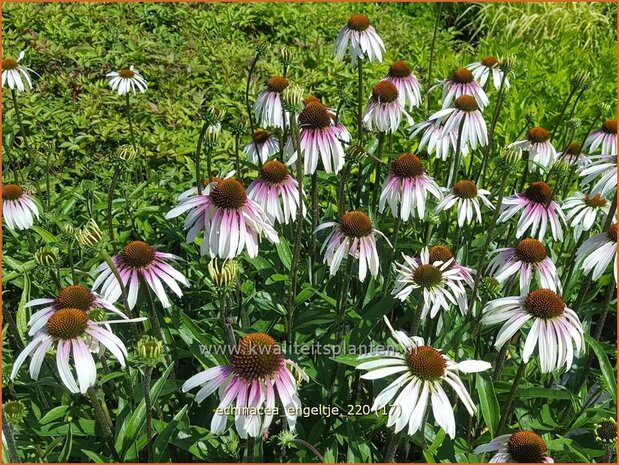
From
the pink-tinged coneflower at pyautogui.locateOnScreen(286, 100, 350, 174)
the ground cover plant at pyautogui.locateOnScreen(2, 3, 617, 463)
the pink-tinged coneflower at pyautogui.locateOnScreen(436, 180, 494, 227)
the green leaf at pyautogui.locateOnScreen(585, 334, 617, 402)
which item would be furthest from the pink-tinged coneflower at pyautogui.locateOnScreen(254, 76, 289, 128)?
the green leaf at pyautogui.locateOnScreen(585, 334, 617, 402)

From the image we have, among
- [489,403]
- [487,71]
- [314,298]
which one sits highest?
[487,71]

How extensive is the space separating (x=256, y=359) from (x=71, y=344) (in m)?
0.38

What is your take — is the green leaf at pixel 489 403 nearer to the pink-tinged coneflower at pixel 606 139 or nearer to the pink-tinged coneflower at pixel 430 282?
the pink-tinged coneflower at pixel 430 282

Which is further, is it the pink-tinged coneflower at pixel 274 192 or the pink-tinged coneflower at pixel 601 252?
the pink-tinged coneflower at pixel 274 192

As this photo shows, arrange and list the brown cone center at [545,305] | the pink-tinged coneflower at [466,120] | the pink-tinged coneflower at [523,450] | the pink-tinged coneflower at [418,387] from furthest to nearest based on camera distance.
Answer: the pink-tinged coneflower at [466,120] → the brown cone center at [545,305] → the pink-tinged coneflower at [523,450] → the pink-tinged coneflower at [418,387]

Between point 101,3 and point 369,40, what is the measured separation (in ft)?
9.34

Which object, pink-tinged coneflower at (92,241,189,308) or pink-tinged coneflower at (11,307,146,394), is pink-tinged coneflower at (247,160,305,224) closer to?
pink-tinged coneflower at (92,241,189,308)

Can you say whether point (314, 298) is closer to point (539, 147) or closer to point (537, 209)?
point (537, 209)

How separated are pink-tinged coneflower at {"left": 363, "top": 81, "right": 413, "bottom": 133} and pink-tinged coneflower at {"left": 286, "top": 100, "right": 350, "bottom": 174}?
0.20 meters

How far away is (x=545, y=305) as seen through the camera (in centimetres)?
141

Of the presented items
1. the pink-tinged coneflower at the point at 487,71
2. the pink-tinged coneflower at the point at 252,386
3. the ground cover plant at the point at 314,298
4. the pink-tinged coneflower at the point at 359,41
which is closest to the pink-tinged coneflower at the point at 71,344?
the ground cover plant at the point at 314,298

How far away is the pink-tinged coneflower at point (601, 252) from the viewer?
162 centimetres

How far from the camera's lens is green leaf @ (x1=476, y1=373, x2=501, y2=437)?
151cm

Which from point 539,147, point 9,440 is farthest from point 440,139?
point 9,440
